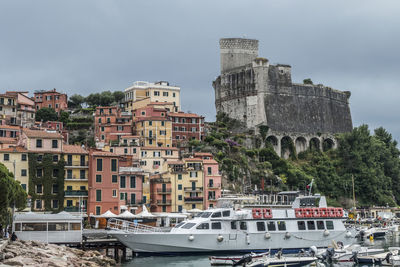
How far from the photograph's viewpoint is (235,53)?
335ft

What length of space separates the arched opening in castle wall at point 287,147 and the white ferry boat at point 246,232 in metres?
45.5

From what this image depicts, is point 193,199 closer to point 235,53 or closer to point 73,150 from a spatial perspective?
point 73,150

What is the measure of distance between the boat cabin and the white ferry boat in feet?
8.67

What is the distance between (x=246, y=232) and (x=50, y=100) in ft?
175

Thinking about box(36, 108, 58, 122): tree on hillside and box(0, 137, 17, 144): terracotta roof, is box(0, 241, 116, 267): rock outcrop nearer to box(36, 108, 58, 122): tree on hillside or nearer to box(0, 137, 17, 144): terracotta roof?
box(0, 137, 17, 144): terracotta roof

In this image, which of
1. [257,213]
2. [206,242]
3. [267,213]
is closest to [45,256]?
[206,242]

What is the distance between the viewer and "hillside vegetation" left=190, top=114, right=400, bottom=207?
7856cm

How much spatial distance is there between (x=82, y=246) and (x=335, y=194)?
51.2m

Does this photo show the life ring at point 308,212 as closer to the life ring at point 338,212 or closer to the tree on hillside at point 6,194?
the life ring at point 338,212

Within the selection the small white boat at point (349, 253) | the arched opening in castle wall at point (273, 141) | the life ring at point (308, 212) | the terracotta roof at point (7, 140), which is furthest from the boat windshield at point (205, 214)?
the arched opening in castle wall at point (273, 141)

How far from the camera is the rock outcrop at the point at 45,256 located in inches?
1235

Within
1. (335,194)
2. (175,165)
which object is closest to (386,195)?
(335,194)

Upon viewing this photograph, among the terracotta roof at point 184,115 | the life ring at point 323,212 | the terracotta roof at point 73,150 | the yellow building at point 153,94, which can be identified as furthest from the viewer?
the yellow building at point 153,94

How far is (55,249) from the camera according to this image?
127ft
